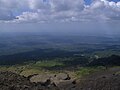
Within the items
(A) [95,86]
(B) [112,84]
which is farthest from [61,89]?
(B) [112,84]

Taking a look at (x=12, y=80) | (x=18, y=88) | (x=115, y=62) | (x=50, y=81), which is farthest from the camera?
(x=115, y=62)

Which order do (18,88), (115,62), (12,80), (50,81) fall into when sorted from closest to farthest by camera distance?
1. (18,88)
2. (12,80)
3. (50,81)
4. (115,62)

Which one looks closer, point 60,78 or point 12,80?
point 12,80

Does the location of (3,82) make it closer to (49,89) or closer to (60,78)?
(49,89)

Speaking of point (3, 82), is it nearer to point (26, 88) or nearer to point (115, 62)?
point (26, 88)

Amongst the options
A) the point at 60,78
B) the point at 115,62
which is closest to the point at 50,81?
the point at 60,78

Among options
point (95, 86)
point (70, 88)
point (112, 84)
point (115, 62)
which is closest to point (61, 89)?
point (70, 88)

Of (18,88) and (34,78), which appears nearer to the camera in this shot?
(18,88)
